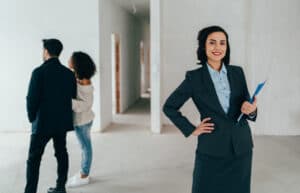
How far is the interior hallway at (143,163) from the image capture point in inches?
144

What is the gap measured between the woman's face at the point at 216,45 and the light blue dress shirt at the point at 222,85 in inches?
3.1

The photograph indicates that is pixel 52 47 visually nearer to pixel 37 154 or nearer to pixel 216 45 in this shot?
pixel 37 154

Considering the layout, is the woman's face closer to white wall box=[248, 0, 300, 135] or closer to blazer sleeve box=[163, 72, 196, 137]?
blazer sleeve box=[163, 72, 196, 137]

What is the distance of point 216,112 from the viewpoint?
6.13 ft

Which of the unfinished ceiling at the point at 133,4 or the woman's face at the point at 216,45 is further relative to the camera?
the unfinished ceiling at the point at 133,4

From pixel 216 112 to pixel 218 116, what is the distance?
0.02 m

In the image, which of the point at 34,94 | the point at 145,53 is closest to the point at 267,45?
the point at 34,94

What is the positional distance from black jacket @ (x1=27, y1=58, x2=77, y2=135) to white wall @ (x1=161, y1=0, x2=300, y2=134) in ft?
13.9

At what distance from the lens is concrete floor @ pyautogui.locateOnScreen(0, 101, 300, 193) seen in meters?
3.66

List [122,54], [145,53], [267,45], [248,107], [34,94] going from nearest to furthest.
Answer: [248,107] < [34,94] < [267,45] < [122,54] < [145,53]

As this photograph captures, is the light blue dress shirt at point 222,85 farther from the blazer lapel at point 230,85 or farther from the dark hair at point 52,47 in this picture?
the dark hair at point 52,47

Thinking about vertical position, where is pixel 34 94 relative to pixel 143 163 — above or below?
above

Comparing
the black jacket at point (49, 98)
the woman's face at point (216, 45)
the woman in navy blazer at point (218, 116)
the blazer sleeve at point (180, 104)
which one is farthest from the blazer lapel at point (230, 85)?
the black jacket at point (49, 98)

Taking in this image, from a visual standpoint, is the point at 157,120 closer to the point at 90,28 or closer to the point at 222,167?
the point at 90,28
